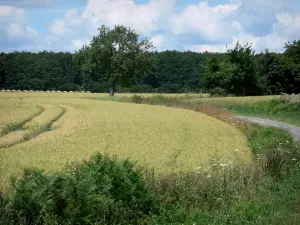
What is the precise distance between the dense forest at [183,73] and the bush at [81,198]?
6631 centimetres

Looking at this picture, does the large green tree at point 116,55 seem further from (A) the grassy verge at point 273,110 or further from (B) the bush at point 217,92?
(A) the grassy verge at point 273,110

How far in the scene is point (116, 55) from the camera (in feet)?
262

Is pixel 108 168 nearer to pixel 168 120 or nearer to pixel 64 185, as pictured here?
pixel 64 185

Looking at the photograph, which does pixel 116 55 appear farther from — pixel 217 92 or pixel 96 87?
pixel 96 87

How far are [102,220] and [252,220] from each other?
3.17 metres

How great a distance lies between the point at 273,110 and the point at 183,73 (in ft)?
291

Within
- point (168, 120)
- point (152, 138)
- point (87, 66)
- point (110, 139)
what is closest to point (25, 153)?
point (110, 139)

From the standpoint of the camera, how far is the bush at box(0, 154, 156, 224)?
9.17 metres

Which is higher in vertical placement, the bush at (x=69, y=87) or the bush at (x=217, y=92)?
the bush at (x=217, y=92)

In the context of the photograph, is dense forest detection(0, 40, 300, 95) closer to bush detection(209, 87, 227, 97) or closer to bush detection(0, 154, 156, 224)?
bush detection(209, 87, 227, 97)

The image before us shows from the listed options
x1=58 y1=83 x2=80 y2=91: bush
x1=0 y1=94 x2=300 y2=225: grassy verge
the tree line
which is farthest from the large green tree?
x1=0 y1=94 x2=300 y2=225: grassy verge

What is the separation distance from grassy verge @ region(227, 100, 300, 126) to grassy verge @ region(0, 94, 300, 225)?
28.3 metres

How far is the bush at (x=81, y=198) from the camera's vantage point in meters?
9.17

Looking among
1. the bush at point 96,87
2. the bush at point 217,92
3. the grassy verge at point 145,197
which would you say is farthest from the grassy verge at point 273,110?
the bush at point 96,87
